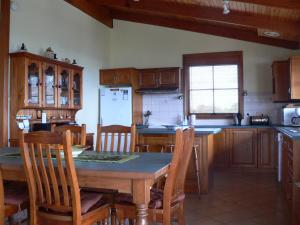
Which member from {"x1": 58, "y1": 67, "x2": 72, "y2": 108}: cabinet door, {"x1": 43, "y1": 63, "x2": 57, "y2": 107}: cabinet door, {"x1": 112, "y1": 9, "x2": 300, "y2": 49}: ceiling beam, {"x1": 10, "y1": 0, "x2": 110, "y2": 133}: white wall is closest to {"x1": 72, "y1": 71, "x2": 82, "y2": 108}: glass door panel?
{"x1": 58, "y1": 67, "x2": 72, "y2": 108}: cabinet door

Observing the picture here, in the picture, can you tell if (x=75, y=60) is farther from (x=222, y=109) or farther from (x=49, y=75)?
(x=222, y=109)

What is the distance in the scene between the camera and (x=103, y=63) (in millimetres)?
7098

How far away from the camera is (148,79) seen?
6.81 m

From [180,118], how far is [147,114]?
73 cm

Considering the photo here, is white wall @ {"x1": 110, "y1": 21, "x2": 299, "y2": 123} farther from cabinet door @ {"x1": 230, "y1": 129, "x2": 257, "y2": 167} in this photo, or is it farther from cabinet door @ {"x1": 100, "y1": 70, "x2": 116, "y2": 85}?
cabinet door @ {"x1": 230, "y1": 129, "x2": 257, "y2": 167}

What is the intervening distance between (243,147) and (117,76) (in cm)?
291

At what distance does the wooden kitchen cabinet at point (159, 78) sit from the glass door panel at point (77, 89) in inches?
63.3

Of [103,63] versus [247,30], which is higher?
[247,30]

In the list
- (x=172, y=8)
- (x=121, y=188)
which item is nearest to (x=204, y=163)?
(x=121, y=188)

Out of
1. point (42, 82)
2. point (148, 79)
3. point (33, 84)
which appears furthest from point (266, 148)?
point (33, 84)

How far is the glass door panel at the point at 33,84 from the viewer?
443cm

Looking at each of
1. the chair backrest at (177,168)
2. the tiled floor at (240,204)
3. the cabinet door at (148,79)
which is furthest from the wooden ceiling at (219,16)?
the chair backrest at (177,168)

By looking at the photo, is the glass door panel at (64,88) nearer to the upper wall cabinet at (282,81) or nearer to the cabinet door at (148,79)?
the cabinet door at (148,79)

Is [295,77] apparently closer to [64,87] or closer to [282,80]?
[282,80]
